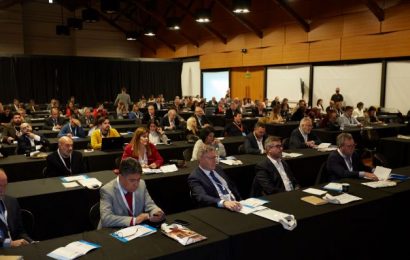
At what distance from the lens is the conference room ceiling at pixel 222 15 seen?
1395cm

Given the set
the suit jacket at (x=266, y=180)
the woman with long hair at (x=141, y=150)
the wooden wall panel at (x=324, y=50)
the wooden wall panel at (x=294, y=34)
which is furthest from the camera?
the wooden wall panel at (x=294, y=34)

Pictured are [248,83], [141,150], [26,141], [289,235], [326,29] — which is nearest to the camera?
[289,235]

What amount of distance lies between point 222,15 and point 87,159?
14.1 meters

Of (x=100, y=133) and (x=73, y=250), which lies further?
(x=100, y=133)

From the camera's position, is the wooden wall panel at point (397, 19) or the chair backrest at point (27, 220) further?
the wooden wall panel at point (397, 19)

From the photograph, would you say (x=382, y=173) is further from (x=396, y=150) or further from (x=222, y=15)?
(x=222, y=15)

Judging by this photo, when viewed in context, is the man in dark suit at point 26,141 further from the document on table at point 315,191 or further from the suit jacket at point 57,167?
the document on table at point 315,191

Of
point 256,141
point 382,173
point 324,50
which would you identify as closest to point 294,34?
point 324,50

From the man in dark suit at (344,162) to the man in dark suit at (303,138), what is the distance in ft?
6.54

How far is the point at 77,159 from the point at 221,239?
3.09 meters

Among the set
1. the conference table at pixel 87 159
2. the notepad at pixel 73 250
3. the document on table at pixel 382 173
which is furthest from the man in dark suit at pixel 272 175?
the conference table at pixel 87 159

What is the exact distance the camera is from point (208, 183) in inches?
149

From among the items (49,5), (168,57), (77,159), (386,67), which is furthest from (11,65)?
(386,67)

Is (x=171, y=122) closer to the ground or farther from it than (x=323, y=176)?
farther from it
